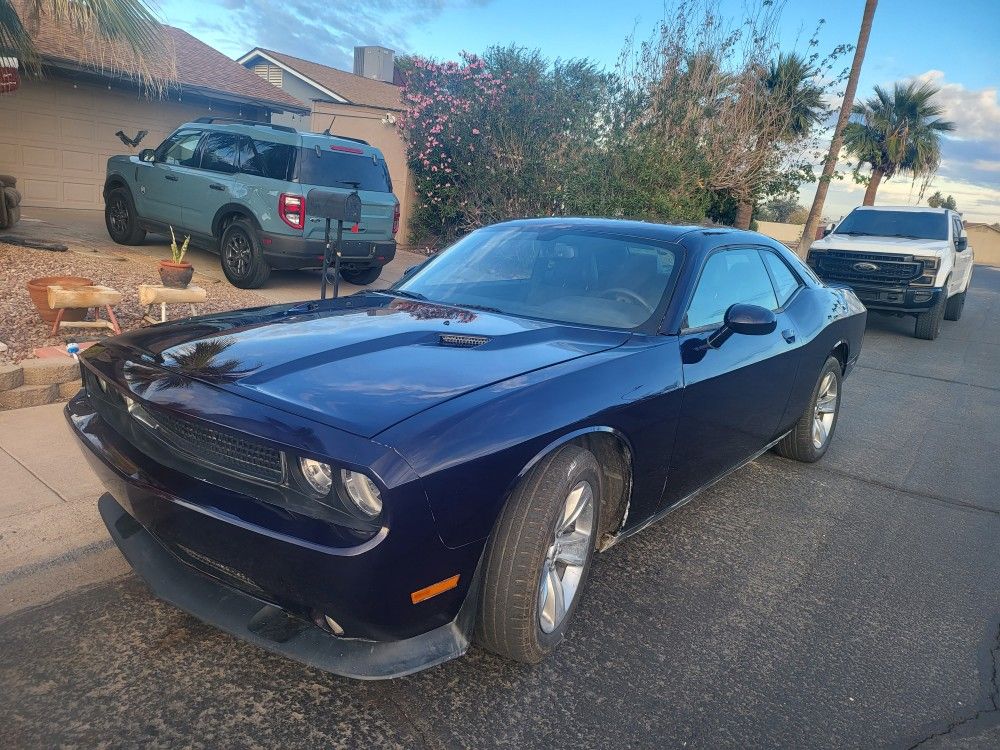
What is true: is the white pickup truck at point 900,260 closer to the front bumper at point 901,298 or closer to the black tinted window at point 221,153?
the front bumper at point 901,298

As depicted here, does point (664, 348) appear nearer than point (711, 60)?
Yes

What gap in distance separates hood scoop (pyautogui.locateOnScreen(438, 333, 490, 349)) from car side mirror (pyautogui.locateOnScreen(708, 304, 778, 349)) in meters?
1.14

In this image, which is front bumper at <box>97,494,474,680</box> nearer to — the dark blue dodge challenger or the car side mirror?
the dark blue dodge challenger

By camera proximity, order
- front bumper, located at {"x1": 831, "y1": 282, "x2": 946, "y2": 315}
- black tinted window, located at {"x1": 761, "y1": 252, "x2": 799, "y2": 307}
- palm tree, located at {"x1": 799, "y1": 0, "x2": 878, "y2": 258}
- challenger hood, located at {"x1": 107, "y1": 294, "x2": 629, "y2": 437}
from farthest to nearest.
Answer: palm tree, located at {"x1": 799, "y1": 0, "x2": 878, "y2": 258}, front bumper, located at {"x1": 831, "y1": 282, "x2": 946, "y2": 315}, black tinted window, located at {"x1": 761, "y1": 252, "x2": 799, "y2": 307}, challenger hood, located at {"x1": 107, "y1": 294, "x2": 629, "y2": 437}

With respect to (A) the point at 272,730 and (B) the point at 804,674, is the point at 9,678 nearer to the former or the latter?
(A) the point at 272,730

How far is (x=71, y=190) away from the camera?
579 inches

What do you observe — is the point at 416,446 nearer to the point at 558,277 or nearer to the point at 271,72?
the point at 558,277

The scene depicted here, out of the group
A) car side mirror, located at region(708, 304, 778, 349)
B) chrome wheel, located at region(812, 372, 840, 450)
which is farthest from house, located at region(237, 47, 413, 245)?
car side mirror, located at region(708, 304, 778, 349)

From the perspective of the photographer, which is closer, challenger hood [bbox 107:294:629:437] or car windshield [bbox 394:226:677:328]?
challenger hood [bbox 107:294:629:437]

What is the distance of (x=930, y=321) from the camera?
454 inches

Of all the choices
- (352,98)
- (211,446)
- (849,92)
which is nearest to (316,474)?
(211,446)

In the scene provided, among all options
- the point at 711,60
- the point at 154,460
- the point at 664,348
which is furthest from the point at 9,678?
the point at 711,60

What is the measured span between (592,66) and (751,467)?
10.9 metres

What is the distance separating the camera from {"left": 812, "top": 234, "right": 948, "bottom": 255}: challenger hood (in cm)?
1149
